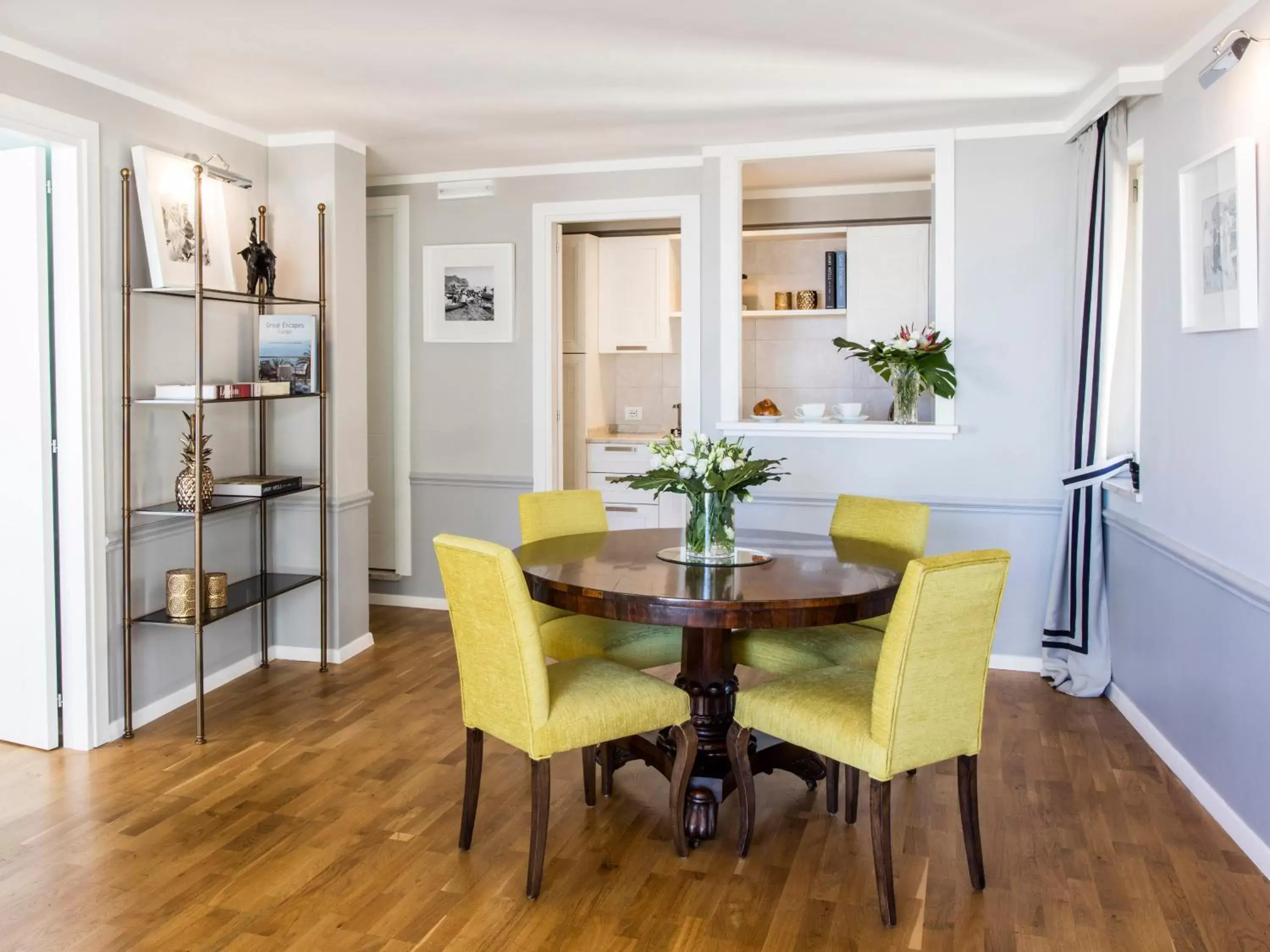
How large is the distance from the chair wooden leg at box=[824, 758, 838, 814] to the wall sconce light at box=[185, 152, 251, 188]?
3.08 metres

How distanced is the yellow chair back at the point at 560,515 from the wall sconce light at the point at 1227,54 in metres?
2.32

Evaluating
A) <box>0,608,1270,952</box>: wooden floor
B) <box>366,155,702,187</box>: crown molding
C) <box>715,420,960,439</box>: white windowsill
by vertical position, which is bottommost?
<box>0,608,1270,952</box>: wooden floor

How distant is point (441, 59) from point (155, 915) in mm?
2745

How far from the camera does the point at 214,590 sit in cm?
417

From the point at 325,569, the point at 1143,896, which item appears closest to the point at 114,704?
the point at 325,569

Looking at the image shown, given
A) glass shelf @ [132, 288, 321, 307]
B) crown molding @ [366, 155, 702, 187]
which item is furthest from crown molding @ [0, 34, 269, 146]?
crown molding @ [366, 155, 702, 187]

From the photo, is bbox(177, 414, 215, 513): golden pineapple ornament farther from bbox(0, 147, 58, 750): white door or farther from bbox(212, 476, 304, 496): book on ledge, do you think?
bbox(0, 147, 58, 750): white door

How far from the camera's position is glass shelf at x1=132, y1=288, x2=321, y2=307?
394 cm

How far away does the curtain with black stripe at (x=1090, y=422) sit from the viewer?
4.21 metres

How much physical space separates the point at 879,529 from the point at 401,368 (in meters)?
3.03

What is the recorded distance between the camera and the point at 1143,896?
8.89 ft

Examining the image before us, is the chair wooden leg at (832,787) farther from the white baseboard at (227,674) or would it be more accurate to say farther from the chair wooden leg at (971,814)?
the white baseboard at (227,674)

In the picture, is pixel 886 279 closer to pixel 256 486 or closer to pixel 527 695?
pixel 256 486

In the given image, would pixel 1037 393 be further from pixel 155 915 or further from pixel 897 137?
pixel 155 915
